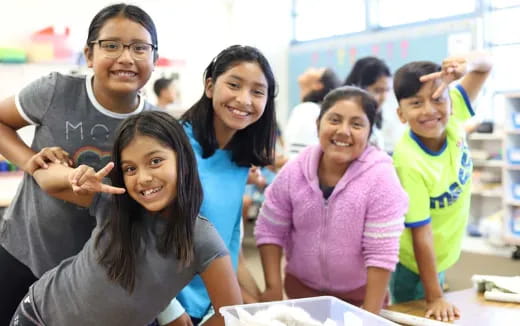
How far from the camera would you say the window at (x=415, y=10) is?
563 cm

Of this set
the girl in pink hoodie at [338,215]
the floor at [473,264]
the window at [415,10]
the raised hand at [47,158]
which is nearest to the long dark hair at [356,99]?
the girl in pink hoodie at [338,215]

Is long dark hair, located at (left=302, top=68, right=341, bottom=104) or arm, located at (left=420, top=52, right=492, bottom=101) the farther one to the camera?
long dark hair, located at (left=302, top=68, right=341, bottom=104)

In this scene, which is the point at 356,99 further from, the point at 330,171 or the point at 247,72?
the point at 247,72

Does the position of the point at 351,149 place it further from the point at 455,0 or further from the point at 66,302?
the point at 455,0

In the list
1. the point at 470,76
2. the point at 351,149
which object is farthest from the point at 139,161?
the point at 470,76

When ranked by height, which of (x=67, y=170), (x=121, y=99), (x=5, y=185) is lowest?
(x=5, y=185)

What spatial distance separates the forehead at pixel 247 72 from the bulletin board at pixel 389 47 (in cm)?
423

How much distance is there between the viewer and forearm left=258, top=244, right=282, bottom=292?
160 centimetres

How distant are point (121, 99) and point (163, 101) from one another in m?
3.85

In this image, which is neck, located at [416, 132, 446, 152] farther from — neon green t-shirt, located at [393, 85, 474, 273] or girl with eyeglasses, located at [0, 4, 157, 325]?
girl with eyeglasses, located at [0, 4, 157, 325]

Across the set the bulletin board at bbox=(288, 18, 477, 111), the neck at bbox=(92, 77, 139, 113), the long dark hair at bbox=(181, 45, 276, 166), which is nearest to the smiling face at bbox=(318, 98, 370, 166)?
the long dark hair at bbox=(181, 45, 276, 166)

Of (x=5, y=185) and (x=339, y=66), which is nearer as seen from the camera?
(x=5, y=185)

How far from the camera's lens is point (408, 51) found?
227 inches

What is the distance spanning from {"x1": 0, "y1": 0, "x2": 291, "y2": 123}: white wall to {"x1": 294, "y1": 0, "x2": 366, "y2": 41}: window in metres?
0.16
